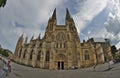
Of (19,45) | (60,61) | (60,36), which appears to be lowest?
(60,61)

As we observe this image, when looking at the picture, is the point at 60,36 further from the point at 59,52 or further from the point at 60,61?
the point at 60,61

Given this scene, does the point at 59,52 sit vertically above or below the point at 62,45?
below

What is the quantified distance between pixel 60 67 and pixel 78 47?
10.6m

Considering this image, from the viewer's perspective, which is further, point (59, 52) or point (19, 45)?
point (19, 45)

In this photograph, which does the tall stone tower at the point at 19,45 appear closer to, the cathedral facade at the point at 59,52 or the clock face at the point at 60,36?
the cathedral facade at the point at 59,52

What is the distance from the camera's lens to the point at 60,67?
61656 mm

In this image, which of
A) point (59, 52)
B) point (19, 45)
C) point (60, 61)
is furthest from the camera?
point (19, 45)

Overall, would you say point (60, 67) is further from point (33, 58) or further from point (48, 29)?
point (48, 29)

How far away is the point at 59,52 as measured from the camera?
62.5 m

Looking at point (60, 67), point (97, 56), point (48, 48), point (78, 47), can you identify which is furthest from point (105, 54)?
point (48, 48)

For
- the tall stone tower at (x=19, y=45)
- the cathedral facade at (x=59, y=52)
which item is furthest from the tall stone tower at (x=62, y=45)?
the tall stone tower at (x=19, y=45)

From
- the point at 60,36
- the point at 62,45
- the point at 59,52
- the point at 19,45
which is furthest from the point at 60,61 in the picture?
the point at 19,45

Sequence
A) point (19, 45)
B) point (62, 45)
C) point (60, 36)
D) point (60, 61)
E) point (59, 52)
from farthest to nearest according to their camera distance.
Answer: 1. point (19, 45)
2. point (60, 36)
3. point (62, 45)
4. point (59, 52)
5. point (60, 61)

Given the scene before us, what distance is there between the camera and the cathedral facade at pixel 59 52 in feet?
198
